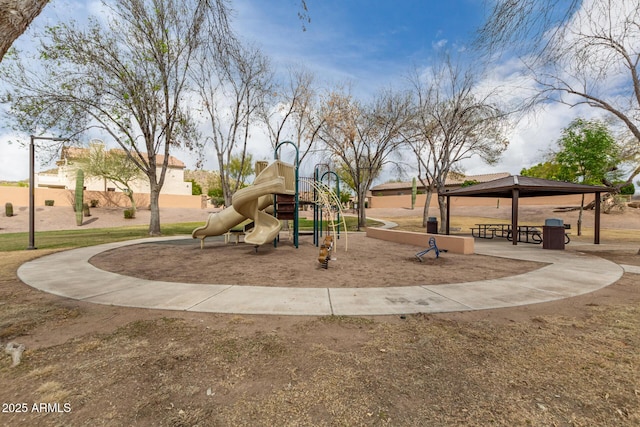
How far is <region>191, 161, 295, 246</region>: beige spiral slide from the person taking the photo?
30.9 feet

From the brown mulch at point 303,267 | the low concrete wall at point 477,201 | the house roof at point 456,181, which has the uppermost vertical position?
the house roof at point 456,181

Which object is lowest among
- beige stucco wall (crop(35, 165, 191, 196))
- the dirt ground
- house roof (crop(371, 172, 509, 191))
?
the dirt ground

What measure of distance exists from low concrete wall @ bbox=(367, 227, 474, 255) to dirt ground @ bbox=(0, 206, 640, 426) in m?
5.26

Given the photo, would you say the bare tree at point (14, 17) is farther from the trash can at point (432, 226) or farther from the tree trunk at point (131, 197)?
the tree trunk at point (131, 197)

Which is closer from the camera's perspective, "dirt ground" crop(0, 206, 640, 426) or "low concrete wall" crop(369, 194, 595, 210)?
"dirt ground" crop(0, 206, 640, 426)

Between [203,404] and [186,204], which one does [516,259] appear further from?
[186,204]

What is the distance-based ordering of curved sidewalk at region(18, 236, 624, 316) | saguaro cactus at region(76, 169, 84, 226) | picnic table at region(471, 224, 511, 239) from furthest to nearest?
saguaro cactus at region(76, 169, 84, 226) < picnic table at region(471, 224, 511, 239) < curved sidewalk at region(18, 236, 624, 316)

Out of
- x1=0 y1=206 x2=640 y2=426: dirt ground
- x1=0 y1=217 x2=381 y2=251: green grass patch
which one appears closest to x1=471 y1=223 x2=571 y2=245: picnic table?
x1=0 y1=206 x2=640 y2=426: dirt ground

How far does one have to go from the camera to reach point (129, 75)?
15438mm

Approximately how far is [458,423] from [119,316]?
180 inches

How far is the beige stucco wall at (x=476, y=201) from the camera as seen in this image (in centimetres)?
3462

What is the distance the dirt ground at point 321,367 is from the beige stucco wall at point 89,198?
132 ft

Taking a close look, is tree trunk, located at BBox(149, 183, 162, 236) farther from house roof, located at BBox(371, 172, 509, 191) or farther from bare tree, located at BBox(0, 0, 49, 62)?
house roof, located at BBox(371, 172, 509, 191)

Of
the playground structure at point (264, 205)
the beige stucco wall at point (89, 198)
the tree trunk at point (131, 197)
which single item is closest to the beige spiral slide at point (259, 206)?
the playground structure at point (264, 205)
